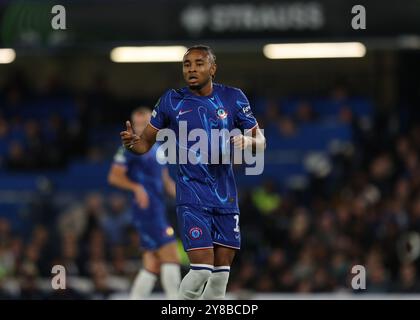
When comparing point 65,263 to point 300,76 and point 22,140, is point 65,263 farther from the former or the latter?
point 300,76

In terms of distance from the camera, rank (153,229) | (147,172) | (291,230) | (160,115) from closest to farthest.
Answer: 1. (160,115)
2. (153,229)
3. (147,172)
4. (291,230)

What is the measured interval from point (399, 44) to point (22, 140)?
7.37 m

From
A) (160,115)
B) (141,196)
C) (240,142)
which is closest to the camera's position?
(240,142)

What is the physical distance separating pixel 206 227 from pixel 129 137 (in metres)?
0.90

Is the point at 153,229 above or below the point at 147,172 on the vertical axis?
below

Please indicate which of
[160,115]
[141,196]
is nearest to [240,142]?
[160,115]

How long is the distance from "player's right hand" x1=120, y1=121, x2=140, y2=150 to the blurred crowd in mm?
5601

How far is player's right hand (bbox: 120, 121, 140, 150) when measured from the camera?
28.1 feet

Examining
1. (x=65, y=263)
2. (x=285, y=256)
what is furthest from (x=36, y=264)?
(x=285, y=256)

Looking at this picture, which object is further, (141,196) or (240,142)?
(141,196)

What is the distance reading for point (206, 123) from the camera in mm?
8727

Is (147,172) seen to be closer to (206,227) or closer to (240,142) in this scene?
(206,227)
